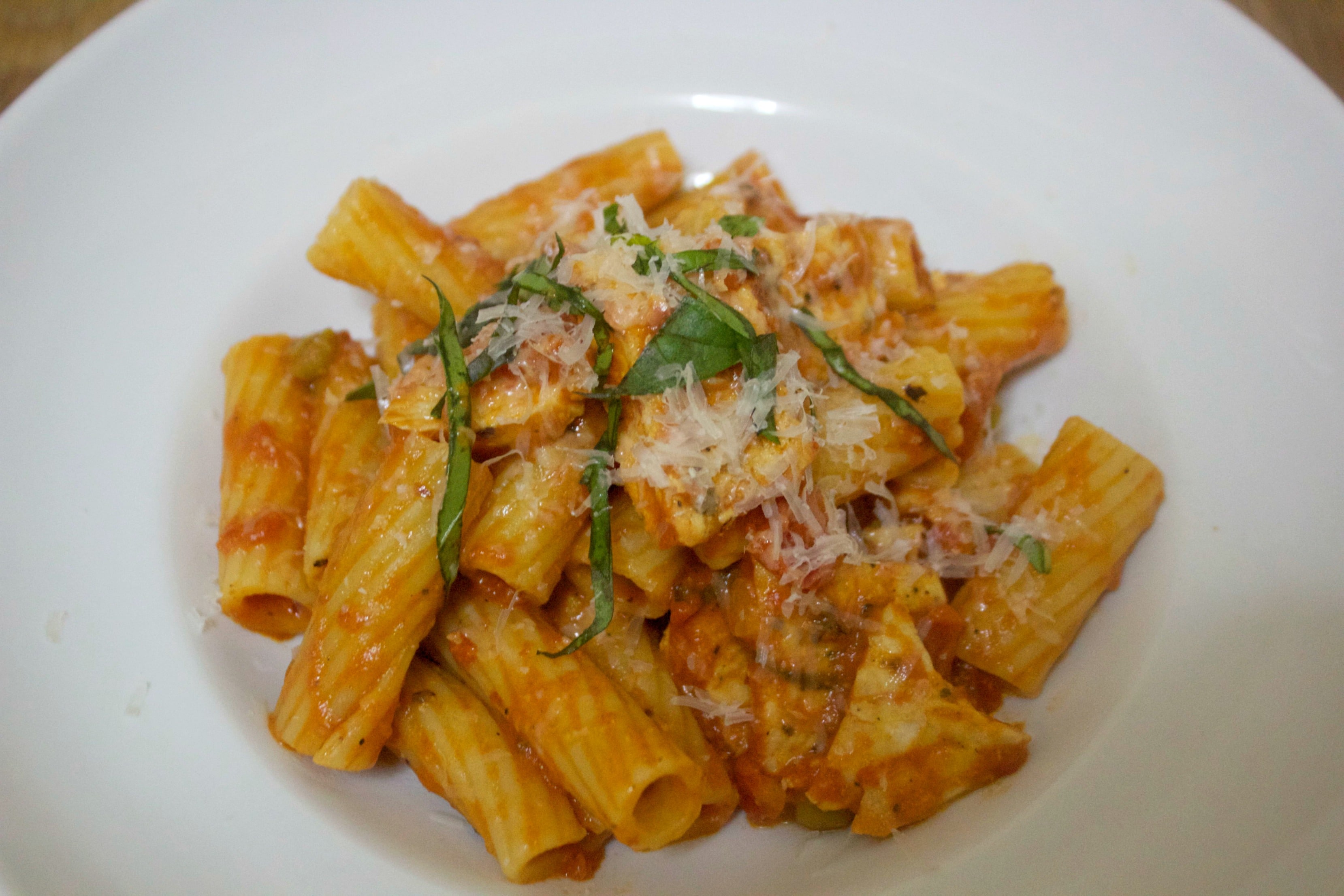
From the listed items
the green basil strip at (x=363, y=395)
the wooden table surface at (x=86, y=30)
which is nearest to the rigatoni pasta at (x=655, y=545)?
the green basil strip at (x=363, y=395)

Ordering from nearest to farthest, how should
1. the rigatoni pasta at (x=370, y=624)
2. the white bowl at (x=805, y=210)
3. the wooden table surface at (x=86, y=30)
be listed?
1. the white bowl at (x=805, y=210)
2. the rigatoni pasta at (x=370, y=624)
3. the wooden table surface at (x=86, y=30)

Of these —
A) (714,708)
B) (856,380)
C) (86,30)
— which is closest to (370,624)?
(714,708)

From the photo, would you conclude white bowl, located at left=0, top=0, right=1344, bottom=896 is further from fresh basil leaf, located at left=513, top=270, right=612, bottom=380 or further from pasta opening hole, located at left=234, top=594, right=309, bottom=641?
fresh basil leaf, located at left=513, top=270, right=612, bottom=380

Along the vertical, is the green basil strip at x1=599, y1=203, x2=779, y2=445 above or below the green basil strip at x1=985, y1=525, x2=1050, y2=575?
above

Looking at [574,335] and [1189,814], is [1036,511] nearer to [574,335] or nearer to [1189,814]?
[1189,814]

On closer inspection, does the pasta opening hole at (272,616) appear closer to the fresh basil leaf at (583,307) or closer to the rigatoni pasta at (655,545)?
the rigatoni pasta at (655,545)

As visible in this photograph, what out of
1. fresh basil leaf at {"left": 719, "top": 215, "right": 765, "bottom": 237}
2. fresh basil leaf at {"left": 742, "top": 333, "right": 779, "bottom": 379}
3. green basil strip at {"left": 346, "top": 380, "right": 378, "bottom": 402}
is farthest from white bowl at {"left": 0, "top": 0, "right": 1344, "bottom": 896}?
fresh basil leaf at {"left": 742, "top": 333, "right": 779, "bottom": 379}
